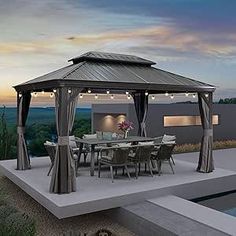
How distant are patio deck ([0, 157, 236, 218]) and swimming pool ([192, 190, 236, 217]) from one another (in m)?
0.20

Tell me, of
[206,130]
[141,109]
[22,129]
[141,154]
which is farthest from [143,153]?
[141,109]

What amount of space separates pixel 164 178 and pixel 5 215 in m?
4.18

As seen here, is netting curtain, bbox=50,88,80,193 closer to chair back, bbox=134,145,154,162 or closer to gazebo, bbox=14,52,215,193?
gazebo, bbox=14,52,215,193

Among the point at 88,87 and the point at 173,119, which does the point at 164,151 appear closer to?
the point at 88,87

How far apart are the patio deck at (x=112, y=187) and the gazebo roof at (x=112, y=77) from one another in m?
2.40

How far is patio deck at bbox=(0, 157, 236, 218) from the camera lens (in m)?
6.93

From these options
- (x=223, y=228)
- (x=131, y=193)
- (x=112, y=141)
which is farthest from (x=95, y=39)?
(x=223, y=228)

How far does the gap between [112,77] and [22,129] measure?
3.48 m

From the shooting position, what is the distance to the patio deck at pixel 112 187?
Result: 22.7 feet

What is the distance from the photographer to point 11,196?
909cm

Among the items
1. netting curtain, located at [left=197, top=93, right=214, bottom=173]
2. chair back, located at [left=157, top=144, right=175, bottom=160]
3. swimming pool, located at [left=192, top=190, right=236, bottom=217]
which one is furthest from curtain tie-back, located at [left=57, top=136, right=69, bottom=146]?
netting curtain, located at [left=197, top=93, right=214, bottom=173]

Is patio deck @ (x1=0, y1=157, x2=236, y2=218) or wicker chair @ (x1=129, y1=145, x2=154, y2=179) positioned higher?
wicker chair @ (x1=129, y1=145, x2=154, y2=179)

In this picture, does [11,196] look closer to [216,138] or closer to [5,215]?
[5,215]

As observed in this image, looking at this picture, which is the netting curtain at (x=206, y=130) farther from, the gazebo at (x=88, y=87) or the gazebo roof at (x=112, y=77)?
the gazebo roof at (x=112, y=77)
